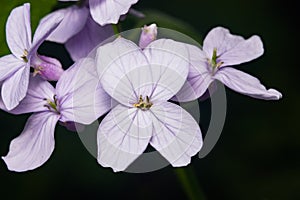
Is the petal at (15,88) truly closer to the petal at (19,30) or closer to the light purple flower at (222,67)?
the petal at (19,30)

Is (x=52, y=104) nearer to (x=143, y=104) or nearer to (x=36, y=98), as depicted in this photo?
(x=36, y=98)

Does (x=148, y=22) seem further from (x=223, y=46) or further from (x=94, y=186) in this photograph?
(x=94, y=186)

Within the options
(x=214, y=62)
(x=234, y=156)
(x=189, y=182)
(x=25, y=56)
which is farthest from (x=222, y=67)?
(x=234, y=156)

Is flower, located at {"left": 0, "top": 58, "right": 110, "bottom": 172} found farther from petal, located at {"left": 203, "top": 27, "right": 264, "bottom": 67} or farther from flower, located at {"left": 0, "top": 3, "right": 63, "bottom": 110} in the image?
petal, located at {"left": 203, "top": 27, "right": 264, "bottom": 67}

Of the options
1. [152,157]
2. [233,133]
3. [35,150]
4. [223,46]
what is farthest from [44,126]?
[233,133]

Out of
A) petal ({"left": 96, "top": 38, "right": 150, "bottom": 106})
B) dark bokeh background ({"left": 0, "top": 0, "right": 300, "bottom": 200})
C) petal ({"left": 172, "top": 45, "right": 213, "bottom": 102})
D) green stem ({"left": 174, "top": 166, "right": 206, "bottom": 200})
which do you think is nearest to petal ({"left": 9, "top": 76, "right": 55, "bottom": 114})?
petal ({"left": 96, "top": 38, "right": 150, "bottom": 106})

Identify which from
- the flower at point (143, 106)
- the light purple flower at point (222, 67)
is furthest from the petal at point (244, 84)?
the flower at point (143, 106)

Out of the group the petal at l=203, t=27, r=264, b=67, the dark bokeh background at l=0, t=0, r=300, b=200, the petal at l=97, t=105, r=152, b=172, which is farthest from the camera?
the dark bokeh background at l=0, t=0, r=300, b=200
